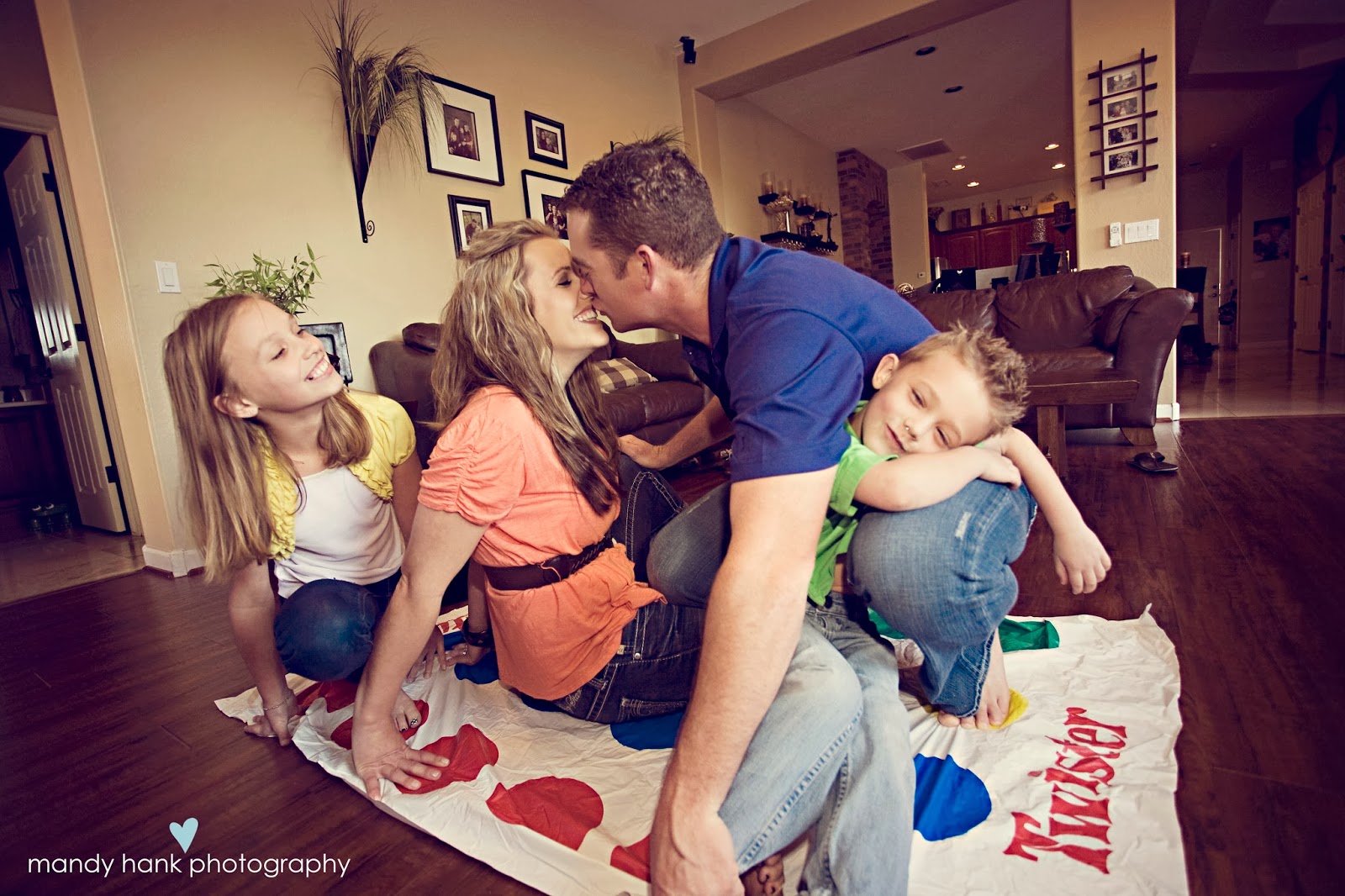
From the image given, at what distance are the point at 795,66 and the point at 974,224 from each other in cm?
797

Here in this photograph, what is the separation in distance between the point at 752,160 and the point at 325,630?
587 cm

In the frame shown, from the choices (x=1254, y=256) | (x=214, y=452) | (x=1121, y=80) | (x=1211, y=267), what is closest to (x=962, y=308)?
(x=1121, y=80)

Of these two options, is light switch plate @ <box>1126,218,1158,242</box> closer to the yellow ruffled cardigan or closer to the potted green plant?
the yellow ruffled cardigan

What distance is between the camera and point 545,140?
4.15 m

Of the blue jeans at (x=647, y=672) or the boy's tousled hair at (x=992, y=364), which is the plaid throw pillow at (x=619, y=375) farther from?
the boy's tousled hair at (x=992, y=364)

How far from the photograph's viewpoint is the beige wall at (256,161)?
8.14 feet

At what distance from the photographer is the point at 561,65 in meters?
4.24

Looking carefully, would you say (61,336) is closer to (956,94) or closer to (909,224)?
(956,94)

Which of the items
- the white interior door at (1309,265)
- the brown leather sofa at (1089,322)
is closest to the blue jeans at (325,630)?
the brown leather sofa at (1089,322)

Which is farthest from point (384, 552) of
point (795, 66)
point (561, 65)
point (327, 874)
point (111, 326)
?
point (795, 66)

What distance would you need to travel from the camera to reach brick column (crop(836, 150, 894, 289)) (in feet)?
26.3

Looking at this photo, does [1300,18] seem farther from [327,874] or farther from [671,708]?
[327,874]

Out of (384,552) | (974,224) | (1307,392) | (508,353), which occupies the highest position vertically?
(974,224)

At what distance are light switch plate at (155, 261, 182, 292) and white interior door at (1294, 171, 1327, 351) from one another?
32.7 ft
